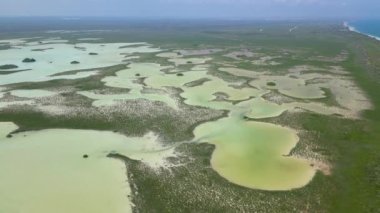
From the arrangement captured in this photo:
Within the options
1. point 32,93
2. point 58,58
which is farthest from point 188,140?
point 58,58

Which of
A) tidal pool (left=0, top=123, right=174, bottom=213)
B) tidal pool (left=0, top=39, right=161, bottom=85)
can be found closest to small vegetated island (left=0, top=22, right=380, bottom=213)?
tidal pool (left=0, top=123, right=174, bottom=213)

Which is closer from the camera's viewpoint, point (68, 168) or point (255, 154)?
point (68, 168)

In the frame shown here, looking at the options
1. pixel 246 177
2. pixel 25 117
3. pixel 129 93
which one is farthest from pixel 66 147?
pixel 129 93

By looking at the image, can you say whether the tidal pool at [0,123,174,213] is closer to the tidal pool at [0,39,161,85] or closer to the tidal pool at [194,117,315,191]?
the tidal pool at [194,117,315,191]

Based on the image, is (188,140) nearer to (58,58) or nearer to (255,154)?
(255,154)

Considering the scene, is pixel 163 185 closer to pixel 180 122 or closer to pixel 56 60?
pixel 180 122
